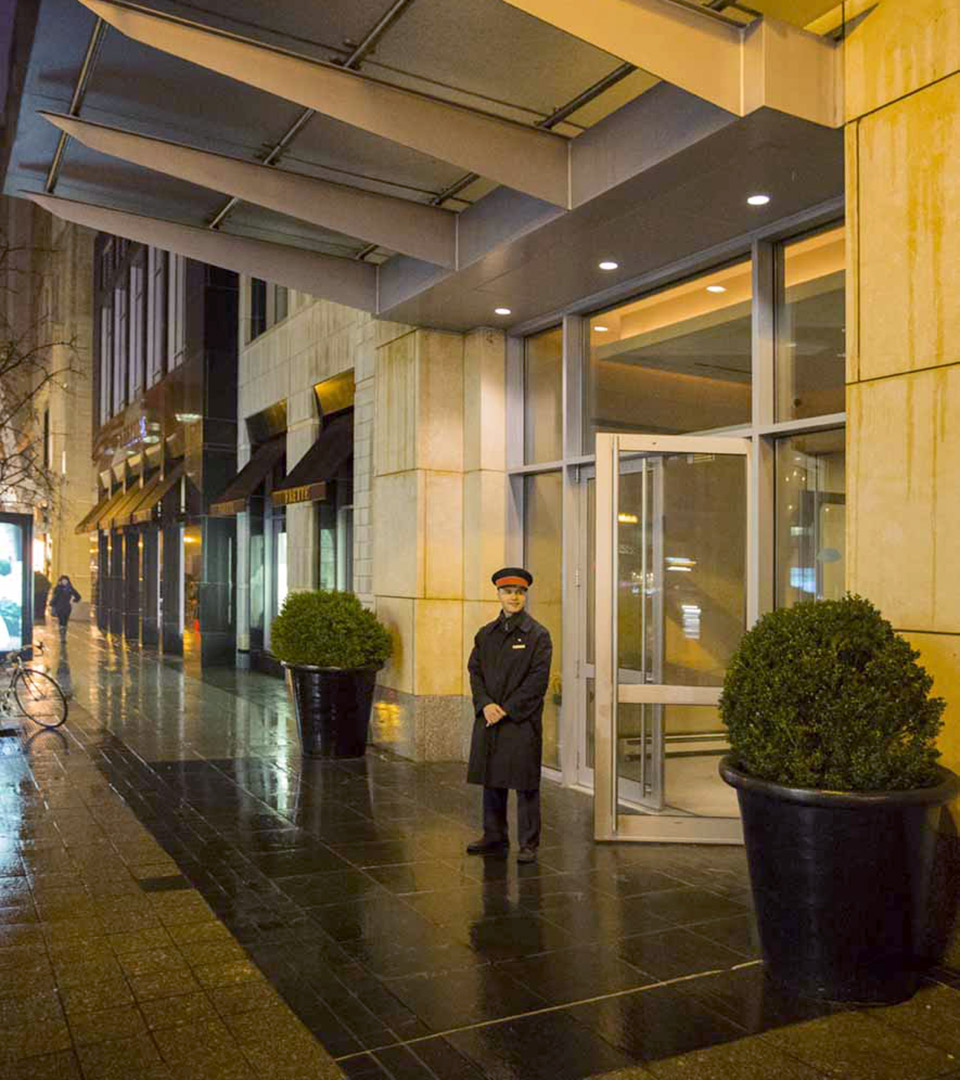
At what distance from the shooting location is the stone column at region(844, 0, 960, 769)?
5.32m

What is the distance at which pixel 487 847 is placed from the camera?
713 cm

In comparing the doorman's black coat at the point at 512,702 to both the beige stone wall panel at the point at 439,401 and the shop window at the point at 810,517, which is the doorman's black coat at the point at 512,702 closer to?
the shop window at the point at 810,517

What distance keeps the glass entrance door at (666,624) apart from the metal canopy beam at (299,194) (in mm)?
2475

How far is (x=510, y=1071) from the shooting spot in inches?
158

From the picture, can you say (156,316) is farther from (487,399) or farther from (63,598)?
→ (487,399)

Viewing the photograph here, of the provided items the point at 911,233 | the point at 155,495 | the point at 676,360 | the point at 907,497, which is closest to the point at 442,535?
the point at 676,360

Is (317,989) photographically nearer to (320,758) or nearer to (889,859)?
(889,859)

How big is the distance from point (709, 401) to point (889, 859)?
455 centimetres

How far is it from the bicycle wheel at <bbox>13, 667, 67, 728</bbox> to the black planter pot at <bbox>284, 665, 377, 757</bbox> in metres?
3.57

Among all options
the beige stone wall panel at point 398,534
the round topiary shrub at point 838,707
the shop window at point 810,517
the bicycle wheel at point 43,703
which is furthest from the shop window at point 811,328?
the bicycle wheel at point 43,703

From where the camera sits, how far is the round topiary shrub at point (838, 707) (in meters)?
4.68

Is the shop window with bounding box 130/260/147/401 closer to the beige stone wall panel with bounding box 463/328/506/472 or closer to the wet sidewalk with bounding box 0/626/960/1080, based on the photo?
the beige stone wall panel with bounding box 463/328/506/472

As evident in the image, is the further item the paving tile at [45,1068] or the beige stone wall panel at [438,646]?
the beige stone wall panel at [438,646]

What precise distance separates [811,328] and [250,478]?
12395 mm
